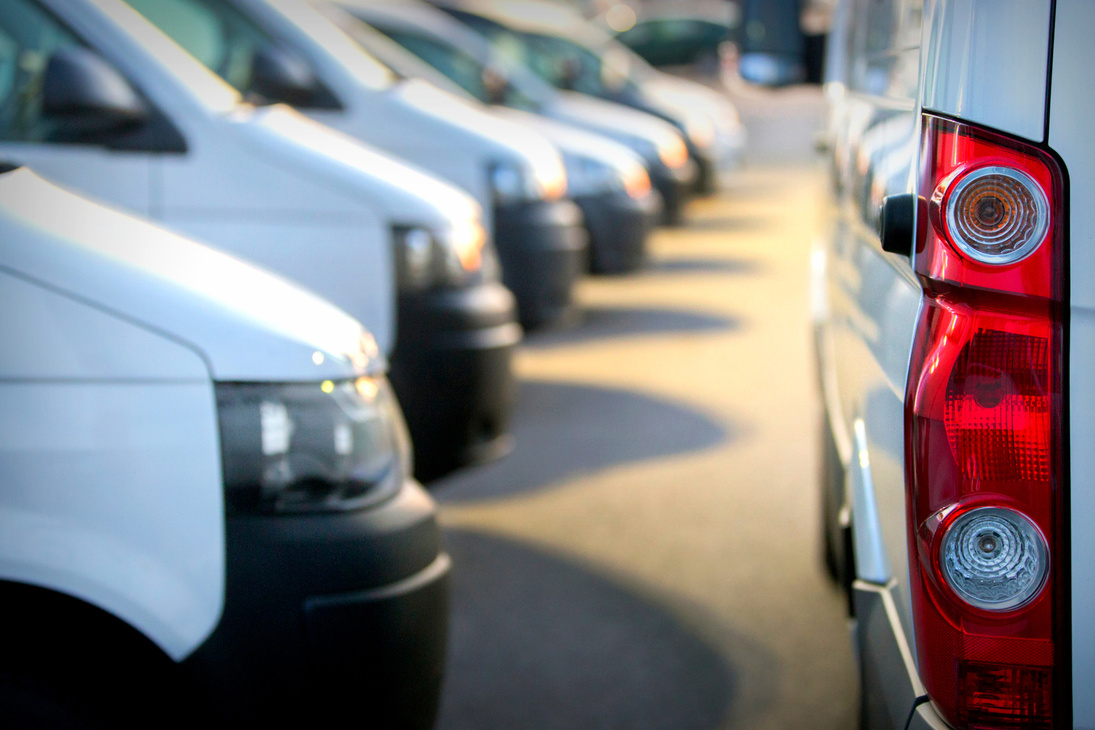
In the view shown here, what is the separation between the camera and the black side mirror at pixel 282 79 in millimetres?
4289

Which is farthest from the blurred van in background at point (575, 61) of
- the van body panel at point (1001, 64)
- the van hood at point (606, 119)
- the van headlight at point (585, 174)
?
the van body panel at point (1001, 64)

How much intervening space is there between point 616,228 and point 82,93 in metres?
5.86

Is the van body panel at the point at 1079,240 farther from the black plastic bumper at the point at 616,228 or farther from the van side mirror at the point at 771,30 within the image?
the black plastic bumper at the point at 616,228

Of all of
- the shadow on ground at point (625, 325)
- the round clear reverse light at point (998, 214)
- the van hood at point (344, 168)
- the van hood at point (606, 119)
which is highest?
the van hood at point (606, 119)

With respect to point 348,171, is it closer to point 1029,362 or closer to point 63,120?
point 63,120

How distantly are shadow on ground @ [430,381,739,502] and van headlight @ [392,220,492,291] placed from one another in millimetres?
891

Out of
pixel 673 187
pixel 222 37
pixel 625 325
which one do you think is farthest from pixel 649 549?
pixel 673 187

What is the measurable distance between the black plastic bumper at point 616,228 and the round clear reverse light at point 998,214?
22.3 ft

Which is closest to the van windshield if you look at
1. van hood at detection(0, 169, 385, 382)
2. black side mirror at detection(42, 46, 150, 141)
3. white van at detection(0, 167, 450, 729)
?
black side mirror at detection(42, 46, 150, 141)

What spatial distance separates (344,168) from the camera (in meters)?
3.52

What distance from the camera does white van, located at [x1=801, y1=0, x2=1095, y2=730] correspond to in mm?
1318

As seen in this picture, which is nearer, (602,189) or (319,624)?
A: (319,624)

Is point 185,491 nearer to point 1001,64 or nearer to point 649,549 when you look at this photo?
point 1001,64

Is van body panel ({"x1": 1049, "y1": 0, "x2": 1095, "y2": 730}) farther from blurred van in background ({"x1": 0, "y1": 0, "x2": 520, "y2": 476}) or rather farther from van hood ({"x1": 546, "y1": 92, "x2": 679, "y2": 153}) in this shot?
van hood ({"x1": 546, "y1": 92, "x2": 679, "y2": 153})
